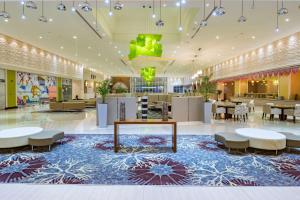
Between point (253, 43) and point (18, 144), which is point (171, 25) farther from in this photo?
point (18, 144)

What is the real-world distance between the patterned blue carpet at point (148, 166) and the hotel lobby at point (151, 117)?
0.02m

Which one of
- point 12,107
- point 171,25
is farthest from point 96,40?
point 12,107

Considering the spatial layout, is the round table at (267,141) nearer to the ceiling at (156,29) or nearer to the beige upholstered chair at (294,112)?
the ceiling at (156,29)

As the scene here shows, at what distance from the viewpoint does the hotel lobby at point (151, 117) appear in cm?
319

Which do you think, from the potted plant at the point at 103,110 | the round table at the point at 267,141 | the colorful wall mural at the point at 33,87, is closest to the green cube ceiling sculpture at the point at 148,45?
the potted plant at the point at 103,110

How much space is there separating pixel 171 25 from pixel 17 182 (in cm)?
1231

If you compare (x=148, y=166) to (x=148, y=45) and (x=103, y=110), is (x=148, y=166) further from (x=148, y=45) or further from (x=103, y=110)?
(x=148, y=45)

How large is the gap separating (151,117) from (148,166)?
21.8 feet

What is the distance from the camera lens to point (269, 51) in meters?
13.5

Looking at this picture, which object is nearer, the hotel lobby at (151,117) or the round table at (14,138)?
the hotel lobby at (151,117)

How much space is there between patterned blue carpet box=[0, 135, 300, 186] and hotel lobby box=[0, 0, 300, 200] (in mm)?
22

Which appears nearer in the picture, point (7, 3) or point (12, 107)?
point (7, 3)

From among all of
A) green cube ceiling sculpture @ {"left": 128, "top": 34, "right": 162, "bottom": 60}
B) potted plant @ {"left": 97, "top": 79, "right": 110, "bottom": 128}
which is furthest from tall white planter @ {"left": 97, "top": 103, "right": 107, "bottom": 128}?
green cube ceiling sculpture @ {"left": 128, "top": 34, "right": 162, "bottom": 60}

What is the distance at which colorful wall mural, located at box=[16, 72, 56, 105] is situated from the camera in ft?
55.2
